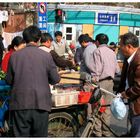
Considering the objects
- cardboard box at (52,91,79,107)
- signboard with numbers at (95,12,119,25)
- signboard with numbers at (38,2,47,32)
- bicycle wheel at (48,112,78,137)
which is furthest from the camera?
signboard with numbers at (95,12,119,25)

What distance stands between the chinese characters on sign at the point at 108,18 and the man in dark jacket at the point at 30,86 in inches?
869

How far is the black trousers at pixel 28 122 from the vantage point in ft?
15.8

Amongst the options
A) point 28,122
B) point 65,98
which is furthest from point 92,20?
point 28,122

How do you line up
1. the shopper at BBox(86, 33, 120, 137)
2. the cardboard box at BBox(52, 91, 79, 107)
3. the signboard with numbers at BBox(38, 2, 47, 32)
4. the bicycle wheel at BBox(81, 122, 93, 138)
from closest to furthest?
the bicycle wheel at BBox(81, 122, 93, 138)
the cardboard box at BBox(52, 91, 79, 107)
the shopper at BBox(86, 33, 120, 137)
the signboard with numbers at BBox(38, 2, 47, 32)

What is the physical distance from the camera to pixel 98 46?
23.4ft

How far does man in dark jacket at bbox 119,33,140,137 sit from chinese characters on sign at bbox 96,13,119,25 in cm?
2200

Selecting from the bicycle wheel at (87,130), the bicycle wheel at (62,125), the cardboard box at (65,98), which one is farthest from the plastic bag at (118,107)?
the bicycle wheel at (62,125)

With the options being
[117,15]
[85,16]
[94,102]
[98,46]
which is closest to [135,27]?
[117,15]

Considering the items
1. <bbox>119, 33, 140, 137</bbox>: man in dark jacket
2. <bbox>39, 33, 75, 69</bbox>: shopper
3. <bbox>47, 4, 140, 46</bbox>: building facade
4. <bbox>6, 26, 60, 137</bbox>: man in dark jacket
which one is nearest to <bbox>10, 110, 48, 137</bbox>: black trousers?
<bbox>6, 26, 60, 137</bbox>: man in dark jacket

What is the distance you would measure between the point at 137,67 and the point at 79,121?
2047 millimetres

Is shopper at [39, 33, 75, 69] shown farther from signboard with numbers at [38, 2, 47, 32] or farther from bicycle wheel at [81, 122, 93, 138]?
signboard with numbers at [38, 2, 47, 32]

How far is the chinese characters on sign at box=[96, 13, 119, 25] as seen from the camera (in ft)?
87.6

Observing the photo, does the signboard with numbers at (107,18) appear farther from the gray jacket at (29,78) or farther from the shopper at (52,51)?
the gray jacket at (29,78)

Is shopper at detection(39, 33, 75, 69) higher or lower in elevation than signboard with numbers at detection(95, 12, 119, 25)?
lower
